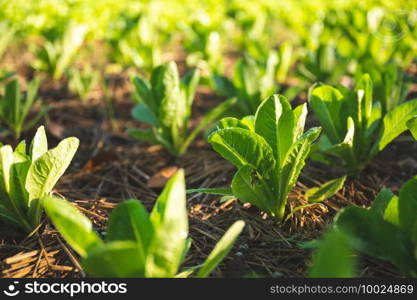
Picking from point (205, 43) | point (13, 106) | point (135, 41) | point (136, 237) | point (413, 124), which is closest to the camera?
point (136, 237)

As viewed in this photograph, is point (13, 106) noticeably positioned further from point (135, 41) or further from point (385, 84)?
point (385, 84)

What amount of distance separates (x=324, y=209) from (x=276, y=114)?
0.46 meters

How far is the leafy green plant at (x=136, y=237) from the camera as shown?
3.37ft

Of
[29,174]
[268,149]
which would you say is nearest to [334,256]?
[268,149]

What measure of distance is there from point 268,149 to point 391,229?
0.45m

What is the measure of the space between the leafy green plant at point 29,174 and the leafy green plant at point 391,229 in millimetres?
907

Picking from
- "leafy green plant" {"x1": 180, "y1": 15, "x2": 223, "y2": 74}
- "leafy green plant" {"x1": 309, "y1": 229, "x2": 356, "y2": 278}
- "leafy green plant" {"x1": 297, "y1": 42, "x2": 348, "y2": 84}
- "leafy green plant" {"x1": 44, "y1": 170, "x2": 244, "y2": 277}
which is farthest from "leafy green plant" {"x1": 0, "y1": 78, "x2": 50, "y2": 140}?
"leafy green plant" {"x1": 309, "y1": 229, "x2": 356, "y2": 278}

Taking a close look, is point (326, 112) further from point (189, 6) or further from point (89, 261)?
point (189, 6)

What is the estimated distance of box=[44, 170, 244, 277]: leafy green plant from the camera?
103 centimetres

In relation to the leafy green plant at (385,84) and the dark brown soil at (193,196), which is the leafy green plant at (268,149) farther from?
the leafy green plant at (385,84)

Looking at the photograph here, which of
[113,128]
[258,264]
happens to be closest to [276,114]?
[258,264]

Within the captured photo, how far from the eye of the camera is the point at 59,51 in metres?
3.28

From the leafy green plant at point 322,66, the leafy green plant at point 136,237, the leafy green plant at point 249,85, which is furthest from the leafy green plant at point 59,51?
the leafy green plant at point 136,237

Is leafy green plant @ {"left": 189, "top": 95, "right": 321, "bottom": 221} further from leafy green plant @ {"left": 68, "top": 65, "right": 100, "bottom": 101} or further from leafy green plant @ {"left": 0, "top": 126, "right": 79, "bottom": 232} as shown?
leafy green plant @ {"left": 68, "top": 65, "right": 100, "bottom": 101}
